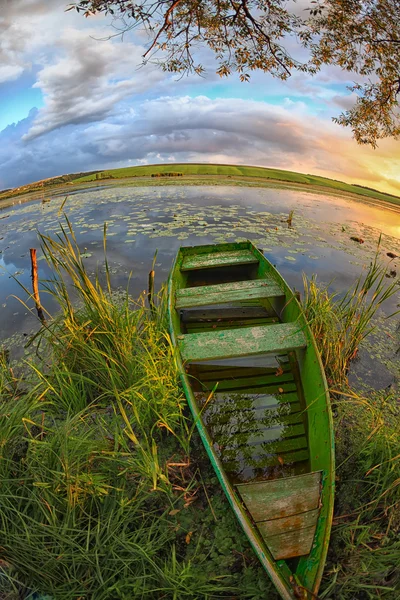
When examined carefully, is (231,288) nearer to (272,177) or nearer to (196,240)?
(196,240)

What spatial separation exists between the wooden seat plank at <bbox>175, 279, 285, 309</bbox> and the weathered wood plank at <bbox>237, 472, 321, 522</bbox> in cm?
248

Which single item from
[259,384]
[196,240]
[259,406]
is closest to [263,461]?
[259,406]

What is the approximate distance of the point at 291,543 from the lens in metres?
1.95

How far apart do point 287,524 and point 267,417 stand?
1.07m

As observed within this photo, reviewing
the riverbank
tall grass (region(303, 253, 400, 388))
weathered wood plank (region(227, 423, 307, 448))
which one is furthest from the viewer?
the riverbank

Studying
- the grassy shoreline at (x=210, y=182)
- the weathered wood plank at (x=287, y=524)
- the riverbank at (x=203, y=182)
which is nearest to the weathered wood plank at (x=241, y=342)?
the weathered wood plank at (x=287, y=524)

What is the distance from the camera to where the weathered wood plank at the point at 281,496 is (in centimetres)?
211

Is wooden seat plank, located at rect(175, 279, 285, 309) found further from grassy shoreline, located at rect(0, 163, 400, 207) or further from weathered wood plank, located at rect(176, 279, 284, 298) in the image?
grassy shoreline, located at rect(0, 163, 400, 207)

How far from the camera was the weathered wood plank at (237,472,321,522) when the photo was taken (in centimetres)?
211

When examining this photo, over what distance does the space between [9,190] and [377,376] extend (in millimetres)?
38190

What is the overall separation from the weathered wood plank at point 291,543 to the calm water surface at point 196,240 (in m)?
2.86

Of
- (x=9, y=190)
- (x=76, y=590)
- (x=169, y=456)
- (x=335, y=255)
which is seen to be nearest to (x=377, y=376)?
(x=169, y=456)

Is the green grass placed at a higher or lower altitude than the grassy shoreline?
lower

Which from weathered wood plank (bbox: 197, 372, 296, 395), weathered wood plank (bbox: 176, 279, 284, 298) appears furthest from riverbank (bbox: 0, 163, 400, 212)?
weathered wood plank (bbox: 197, 372, 296, 395)
